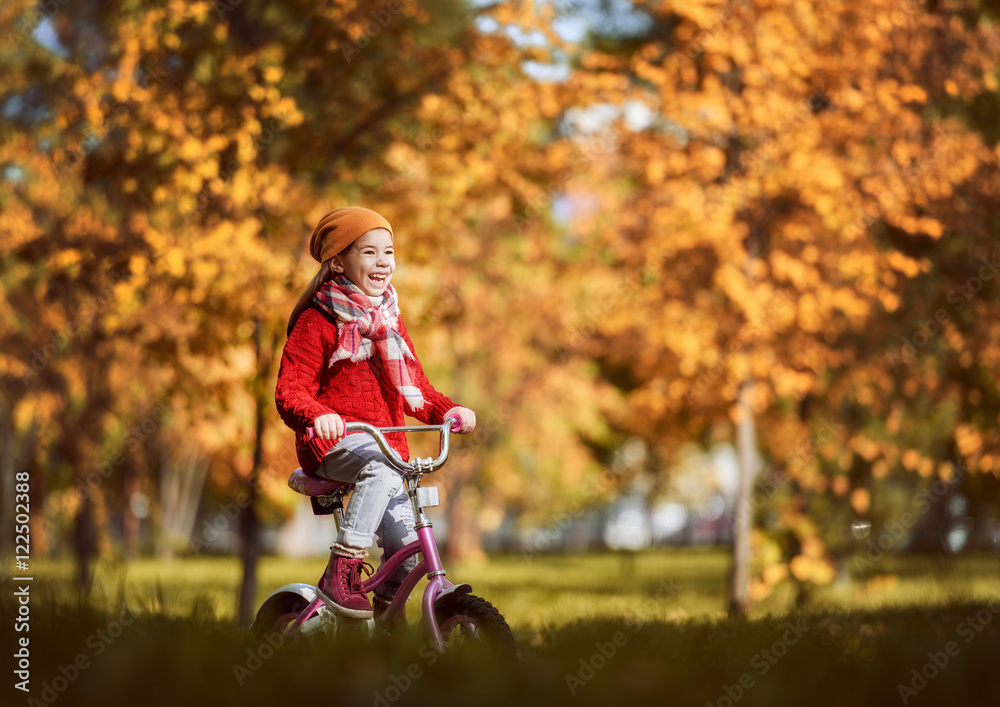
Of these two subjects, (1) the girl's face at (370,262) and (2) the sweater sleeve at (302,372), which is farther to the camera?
(1) the girl's face at (370,262)

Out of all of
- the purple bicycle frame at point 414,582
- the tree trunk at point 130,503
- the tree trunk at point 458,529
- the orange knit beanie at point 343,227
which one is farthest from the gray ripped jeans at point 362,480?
the tree trunk at point 130,503

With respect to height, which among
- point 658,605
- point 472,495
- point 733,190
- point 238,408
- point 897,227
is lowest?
point 472,495

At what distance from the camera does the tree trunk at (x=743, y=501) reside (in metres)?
8.73

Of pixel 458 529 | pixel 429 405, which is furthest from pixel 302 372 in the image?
pixel 458 529

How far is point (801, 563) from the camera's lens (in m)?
8.37

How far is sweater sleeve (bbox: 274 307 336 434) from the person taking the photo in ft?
10.2

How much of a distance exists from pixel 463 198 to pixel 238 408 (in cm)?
710

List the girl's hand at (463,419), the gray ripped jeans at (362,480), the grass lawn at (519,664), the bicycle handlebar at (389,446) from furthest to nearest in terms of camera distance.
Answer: the girl's hand at (463,419)
the gray ripped jeans at (362,480)
the bicycle handlebar at (389,446)
the grass lawn at (519,664)

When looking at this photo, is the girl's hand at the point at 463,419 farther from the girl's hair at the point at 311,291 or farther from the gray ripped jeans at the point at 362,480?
the girl's hair at the point at 311,291

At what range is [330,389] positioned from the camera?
11.0 ft

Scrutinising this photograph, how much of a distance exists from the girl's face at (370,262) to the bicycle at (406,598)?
569mm

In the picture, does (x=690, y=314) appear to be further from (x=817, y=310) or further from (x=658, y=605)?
(x=658, y=605)

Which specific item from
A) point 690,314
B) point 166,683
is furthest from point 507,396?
point 166,683

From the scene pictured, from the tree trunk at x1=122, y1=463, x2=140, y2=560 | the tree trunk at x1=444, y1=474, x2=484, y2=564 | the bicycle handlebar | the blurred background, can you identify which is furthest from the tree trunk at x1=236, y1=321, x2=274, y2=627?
the tree trunk at x1=122, y1=463, x2=140, y2=560
